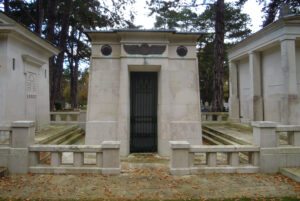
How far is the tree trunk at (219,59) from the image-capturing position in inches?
591

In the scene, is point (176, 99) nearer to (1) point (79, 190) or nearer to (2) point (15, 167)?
(1) point (79, 190)

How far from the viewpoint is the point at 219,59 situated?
15.3 meters

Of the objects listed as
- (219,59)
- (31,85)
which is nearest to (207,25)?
(219,59)

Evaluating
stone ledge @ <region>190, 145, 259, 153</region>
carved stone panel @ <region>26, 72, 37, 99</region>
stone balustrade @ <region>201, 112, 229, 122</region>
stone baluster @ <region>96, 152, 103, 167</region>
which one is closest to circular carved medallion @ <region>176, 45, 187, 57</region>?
stone ledge @ <region>190, 145, 259, 153</region>

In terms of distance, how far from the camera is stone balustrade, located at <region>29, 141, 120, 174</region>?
5730 millimetres

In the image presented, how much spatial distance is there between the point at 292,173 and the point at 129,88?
623 centimetres

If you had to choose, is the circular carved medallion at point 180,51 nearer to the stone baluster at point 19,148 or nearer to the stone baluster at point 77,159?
the stone baluster at point 77,159

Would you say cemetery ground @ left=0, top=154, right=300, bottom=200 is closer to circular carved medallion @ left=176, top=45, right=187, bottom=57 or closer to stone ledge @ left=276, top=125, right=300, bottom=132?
stone ledge @ left=276, top=125, right=300, bottom=132

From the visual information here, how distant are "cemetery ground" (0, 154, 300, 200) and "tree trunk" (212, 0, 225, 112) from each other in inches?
403

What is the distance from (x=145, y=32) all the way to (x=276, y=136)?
576cm

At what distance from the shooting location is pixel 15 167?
18.9 feet

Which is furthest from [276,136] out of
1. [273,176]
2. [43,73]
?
[43,73]

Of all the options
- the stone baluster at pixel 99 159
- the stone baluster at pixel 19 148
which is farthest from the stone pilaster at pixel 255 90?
the stone baluster at pixel 19 148

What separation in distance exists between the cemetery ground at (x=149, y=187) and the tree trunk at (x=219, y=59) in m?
10.2
